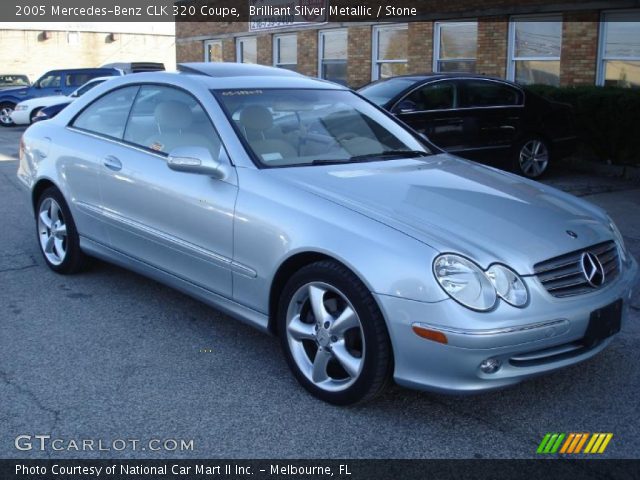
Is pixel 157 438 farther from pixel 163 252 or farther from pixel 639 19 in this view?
pixel 639 19

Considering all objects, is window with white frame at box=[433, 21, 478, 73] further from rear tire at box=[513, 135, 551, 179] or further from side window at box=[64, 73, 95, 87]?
side window at box=[64, 73, 95, 87]

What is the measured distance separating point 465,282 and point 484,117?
7266 millimetres

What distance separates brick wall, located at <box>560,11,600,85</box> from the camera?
40.8 feet

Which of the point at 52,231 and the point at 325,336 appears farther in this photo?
the point at 52,231

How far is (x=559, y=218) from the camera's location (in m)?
3.86

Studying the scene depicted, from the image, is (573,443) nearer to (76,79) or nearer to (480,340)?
(480,340)

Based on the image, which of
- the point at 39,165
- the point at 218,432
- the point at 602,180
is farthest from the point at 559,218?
the point at 602,180

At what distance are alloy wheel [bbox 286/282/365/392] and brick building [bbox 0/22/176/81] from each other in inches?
1462

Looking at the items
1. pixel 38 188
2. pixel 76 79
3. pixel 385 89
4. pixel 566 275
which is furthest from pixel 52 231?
pixel 76 79

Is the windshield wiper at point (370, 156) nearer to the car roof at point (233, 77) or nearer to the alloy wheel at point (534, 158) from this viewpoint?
the car roof at point (233, 77)

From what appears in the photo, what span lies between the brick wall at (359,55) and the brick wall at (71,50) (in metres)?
23.3

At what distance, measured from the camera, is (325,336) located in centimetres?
359

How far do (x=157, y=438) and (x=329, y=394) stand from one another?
2.72 feet

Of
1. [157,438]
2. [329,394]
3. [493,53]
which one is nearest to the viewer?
[157,438]
